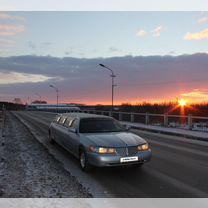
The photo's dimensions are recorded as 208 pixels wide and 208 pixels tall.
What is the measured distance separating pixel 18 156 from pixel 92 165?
3434mm

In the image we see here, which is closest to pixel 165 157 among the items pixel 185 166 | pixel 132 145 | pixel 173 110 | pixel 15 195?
pixel 185 166

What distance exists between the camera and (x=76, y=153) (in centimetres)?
905

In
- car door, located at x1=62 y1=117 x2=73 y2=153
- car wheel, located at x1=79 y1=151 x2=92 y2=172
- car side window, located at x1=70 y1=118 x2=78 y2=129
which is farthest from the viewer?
car door, located at x1=62 y1=117 x2=73 y2=153

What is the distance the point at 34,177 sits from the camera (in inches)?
289

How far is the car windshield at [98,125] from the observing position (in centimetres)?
916

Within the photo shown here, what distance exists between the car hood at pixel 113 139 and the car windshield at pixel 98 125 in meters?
0.45

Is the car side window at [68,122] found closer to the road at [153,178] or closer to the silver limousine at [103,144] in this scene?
the silver limousine at [103,144]

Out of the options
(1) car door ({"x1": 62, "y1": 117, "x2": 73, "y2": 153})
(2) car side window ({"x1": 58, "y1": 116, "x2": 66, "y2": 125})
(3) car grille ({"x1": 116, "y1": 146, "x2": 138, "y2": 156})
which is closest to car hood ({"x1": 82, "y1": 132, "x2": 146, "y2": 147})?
(3) car grille ({"x1": 116, "y1": 146, "x2": 138, "y2": 156})

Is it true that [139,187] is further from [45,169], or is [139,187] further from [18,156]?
[18,156]

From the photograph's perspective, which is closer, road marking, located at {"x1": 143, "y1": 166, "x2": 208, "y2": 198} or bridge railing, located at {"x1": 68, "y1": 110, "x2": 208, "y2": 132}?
road marking, located at {"x1": 143, "y1": 166, "x2": 208, "y2": 198}

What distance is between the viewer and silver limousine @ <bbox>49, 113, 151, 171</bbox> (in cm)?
767

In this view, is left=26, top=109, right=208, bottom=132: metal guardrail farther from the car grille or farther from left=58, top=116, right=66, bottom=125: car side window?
the car grille

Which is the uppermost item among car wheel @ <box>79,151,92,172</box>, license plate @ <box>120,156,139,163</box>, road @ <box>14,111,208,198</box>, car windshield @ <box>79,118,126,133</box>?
car windshield @ <box>79,118,126,133</box>

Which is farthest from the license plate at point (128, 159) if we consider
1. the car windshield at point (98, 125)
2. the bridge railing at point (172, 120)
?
the bridge railing at point (172, 120)
